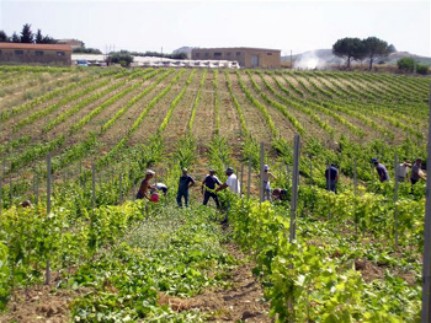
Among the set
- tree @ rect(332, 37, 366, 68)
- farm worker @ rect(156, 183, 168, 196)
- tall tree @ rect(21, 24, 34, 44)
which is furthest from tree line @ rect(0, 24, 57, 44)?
farm worker @ rect(156, 183, 168, 196)

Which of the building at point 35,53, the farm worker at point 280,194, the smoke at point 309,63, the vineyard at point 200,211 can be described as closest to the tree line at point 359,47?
the smoke at point 309,63

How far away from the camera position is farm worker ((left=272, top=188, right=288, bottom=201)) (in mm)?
16312

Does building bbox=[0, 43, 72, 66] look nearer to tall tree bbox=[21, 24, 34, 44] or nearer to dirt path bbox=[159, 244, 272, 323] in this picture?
tall tree bbox=[21, 24, 34, 44]

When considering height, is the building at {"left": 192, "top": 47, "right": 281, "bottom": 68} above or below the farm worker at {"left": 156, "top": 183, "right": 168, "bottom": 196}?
above

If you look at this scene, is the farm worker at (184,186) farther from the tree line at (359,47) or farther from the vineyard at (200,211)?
the tree line at (359,47)

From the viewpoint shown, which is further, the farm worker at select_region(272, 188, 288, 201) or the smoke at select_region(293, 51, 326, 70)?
the smoke at select_region(293, 51, 326, 70)

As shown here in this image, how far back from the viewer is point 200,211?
14539mm

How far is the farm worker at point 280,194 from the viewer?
16.3m

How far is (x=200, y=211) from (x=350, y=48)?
310 feet

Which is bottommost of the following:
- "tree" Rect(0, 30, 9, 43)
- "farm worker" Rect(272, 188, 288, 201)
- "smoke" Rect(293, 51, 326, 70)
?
"smoke" Rect(293, 51, 326, 70)

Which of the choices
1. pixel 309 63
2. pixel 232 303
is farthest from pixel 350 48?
pixel 232 303

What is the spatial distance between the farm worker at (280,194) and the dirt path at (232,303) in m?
7.87

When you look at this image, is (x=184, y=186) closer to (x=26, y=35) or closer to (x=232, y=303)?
(x=232, y=303)

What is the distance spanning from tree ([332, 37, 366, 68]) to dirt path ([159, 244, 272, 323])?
99455mm
